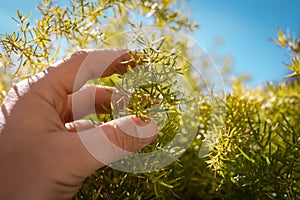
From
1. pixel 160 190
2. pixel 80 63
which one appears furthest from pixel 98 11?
pixel 160 190

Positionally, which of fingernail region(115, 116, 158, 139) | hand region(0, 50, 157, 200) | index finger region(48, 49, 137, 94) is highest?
index finger region(48, 49, 137, 94)

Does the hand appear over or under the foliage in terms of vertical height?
under

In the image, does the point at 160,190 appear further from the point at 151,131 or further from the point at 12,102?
the point at 12,102
